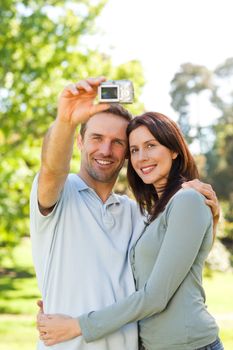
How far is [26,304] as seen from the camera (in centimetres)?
1498

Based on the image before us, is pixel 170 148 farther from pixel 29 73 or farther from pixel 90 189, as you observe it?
pixel 29 73

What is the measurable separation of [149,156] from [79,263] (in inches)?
28.7

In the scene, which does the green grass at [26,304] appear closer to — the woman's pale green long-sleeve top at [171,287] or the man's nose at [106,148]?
the man's nose at [106,148]

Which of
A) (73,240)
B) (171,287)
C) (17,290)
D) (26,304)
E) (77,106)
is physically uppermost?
(77,106)

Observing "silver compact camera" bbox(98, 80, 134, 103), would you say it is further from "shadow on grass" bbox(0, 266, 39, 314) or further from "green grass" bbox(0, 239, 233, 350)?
"shadow on grass" bbox(0, 266, 39, 314)

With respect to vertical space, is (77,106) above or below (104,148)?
above

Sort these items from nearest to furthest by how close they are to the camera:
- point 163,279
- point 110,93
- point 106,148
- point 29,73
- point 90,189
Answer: point 110,93, point 163,279, point 90,189, point 106,148, point 29,73

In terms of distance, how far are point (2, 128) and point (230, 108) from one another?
86.1 ft

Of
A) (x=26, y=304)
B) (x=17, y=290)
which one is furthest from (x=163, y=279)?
(x=17, y=290)

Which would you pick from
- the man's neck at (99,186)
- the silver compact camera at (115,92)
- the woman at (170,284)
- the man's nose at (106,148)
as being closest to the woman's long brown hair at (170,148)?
the woman at (170,284)

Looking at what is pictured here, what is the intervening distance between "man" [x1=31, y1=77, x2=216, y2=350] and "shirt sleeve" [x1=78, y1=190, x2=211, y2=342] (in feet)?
0.37

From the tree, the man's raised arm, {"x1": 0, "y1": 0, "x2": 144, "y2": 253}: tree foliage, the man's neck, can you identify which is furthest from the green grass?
the tree

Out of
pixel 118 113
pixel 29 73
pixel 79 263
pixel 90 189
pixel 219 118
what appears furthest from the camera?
pixel 219 118

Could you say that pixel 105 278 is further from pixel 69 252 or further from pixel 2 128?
pixel 2 128
